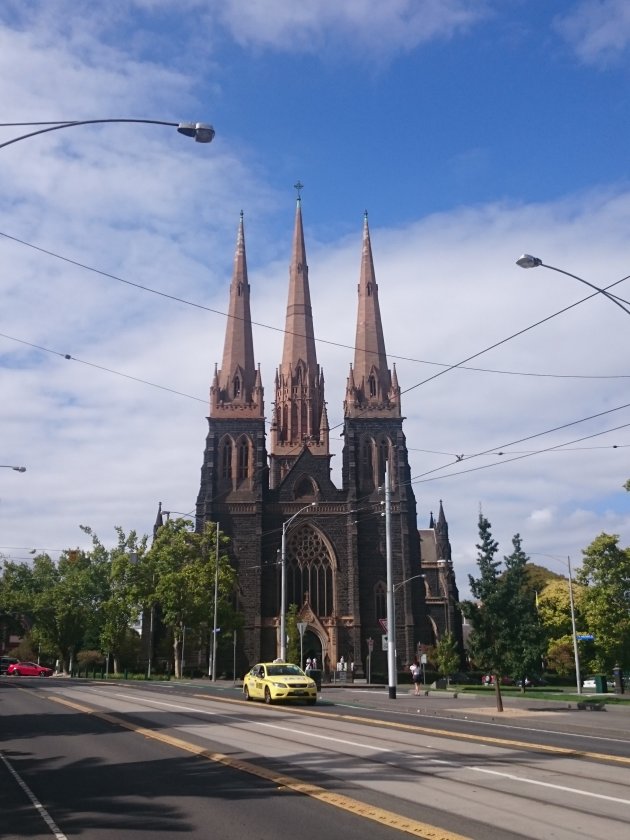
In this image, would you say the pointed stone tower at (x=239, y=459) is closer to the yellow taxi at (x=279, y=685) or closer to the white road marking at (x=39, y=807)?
the yellow taxi at (x=279, y=685)

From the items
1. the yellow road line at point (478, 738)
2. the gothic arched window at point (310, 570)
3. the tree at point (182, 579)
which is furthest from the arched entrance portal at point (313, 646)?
the yellow road line at point (478, 738)

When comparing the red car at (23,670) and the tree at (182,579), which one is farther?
the red car at (23,670)

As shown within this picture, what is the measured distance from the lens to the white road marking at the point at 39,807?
24.0ft

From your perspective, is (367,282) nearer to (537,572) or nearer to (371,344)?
(371,344)

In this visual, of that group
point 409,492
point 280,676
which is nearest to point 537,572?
point 409,492

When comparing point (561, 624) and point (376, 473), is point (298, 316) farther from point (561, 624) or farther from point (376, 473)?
point (561, 624)

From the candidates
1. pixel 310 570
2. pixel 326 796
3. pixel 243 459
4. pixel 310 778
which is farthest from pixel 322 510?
pixel 326 796

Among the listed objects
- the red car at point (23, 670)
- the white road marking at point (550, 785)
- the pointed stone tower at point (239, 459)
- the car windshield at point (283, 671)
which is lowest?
the red car at point (23, 670)

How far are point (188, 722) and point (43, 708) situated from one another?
6773mm

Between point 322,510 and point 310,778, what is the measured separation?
61.1m

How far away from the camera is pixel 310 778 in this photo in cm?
1021

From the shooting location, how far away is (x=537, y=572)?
3356 inches

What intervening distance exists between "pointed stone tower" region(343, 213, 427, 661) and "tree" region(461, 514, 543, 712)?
39290mm

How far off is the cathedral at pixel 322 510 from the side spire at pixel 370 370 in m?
0.10
